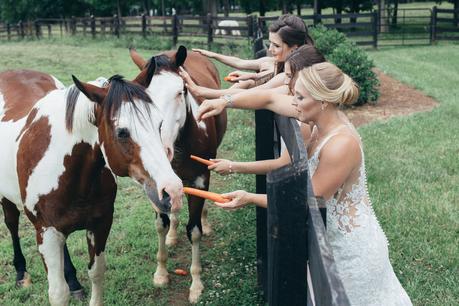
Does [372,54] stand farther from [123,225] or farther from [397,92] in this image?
[123,225]

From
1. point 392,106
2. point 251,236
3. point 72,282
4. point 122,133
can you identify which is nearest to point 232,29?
point 392,106

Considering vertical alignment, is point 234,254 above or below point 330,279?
below

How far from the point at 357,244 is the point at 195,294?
7.20ft

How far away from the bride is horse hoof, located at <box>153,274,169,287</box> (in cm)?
234

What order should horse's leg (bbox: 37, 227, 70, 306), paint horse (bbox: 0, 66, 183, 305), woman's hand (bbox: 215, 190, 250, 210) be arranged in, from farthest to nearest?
1. horse's leg (bbox: 37, 227, 70, 306)
2. paint horse (bbox: 0, 66, 183, 305)
3. woman's hand (bbox: 215, 190, 250, 210)

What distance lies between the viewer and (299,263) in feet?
5.82

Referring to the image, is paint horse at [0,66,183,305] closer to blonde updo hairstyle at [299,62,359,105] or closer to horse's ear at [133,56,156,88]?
horse's ear at [133,56,156,88]

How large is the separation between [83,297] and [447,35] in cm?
2419

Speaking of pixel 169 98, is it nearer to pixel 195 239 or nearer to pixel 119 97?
pixel 119 97

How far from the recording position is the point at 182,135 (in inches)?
164

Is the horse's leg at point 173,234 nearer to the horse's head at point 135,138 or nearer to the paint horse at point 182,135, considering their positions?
the paint horse at point 182,135

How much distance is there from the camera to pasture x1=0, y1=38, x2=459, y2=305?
418 cm

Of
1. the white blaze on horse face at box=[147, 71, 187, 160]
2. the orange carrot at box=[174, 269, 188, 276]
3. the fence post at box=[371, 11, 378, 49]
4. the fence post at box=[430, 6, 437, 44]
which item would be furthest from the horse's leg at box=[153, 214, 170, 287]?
the fence post at box=[430, 6, 437, 44]

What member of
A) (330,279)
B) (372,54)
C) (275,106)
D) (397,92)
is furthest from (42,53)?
(330,279)
